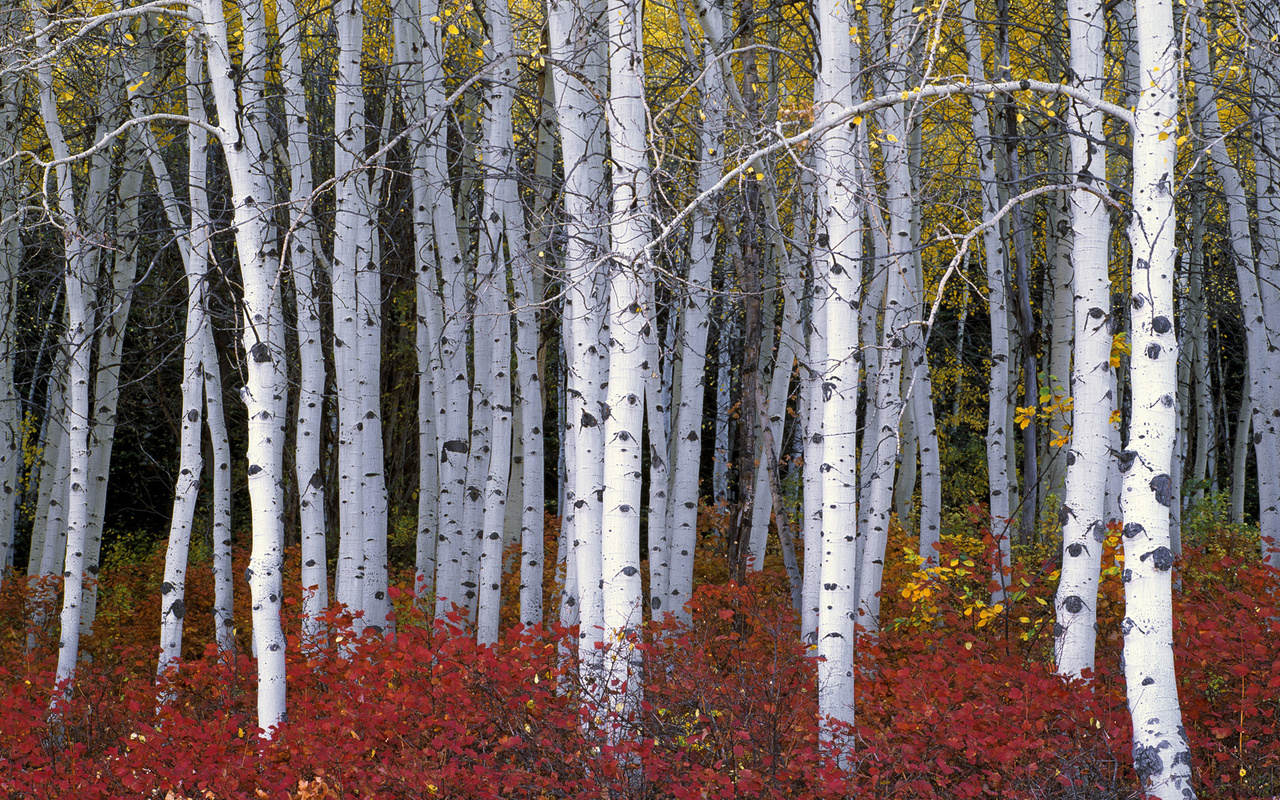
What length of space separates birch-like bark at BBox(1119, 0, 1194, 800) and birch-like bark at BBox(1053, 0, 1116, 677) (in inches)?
43.4

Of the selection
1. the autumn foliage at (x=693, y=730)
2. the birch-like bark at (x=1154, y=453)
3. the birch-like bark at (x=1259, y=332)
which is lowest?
the autumn foliage at (x=693, y=730)

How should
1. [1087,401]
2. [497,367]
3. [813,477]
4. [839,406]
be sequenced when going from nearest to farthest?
[839,406] < [1087,401] < [813,477] < [497,367]

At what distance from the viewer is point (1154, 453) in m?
4.04

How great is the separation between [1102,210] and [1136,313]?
1582mm

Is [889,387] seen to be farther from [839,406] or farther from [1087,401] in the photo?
[839,406]

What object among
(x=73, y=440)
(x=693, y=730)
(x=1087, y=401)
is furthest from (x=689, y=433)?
(x=73, y=440)

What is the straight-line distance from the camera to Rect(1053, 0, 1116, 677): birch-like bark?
535 cm

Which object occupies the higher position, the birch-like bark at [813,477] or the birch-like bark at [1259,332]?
the birch-like bark at [1259,332]

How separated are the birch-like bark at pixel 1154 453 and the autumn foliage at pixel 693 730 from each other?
430 mm

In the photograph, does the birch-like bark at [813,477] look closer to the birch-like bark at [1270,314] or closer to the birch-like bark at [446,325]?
the birch-like bark at [446,325]

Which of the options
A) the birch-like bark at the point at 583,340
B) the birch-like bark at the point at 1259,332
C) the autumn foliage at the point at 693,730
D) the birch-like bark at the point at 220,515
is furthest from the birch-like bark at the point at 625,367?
Answer: the birch-like bark at the point at 1259,332

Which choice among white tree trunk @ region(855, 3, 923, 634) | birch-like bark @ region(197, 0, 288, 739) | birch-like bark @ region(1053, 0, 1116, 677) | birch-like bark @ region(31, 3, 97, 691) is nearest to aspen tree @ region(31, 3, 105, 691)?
birch-like bark @ region(31, 3, 97, 691)

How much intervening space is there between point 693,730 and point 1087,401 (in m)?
2.94

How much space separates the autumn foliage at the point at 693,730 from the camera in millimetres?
4457
